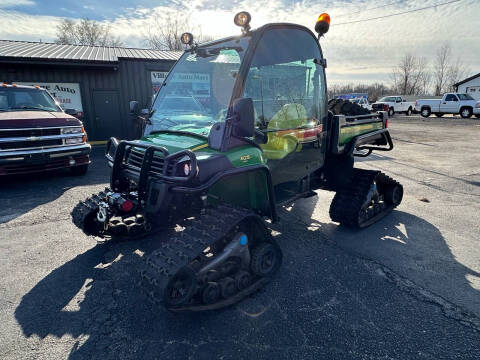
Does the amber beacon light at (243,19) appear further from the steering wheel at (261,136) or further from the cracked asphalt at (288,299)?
Result: the cracked asphalt at (288,299)

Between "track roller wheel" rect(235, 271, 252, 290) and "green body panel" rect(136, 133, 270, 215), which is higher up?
"green body panel" rect(136, 133, 270, 215)

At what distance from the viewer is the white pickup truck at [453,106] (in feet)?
82.5

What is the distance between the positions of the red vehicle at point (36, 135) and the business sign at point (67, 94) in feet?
17.7

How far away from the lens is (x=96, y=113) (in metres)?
13.0

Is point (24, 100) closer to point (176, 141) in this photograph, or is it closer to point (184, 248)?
point (176, 141)

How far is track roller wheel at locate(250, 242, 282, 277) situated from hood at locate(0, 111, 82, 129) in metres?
5.95

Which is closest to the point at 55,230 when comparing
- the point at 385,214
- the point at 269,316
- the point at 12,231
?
the point at 12,231

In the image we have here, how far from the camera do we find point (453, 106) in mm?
26172

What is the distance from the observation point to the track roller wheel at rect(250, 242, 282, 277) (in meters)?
2.90

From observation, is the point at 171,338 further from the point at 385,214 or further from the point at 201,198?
the point at 385,214

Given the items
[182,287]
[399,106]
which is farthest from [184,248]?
[399,106]

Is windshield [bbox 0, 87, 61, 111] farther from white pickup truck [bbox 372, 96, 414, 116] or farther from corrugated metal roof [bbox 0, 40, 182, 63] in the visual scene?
white pickup truck [bbox 372, 96, 414, 116]

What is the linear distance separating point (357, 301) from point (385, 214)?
2516mm

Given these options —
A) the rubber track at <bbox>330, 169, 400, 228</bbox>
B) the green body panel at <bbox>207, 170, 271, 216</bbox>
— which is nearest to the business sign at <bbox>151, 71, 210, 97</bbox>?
the green body panel at <bbox>207, 170, 271, 216</bbox>
